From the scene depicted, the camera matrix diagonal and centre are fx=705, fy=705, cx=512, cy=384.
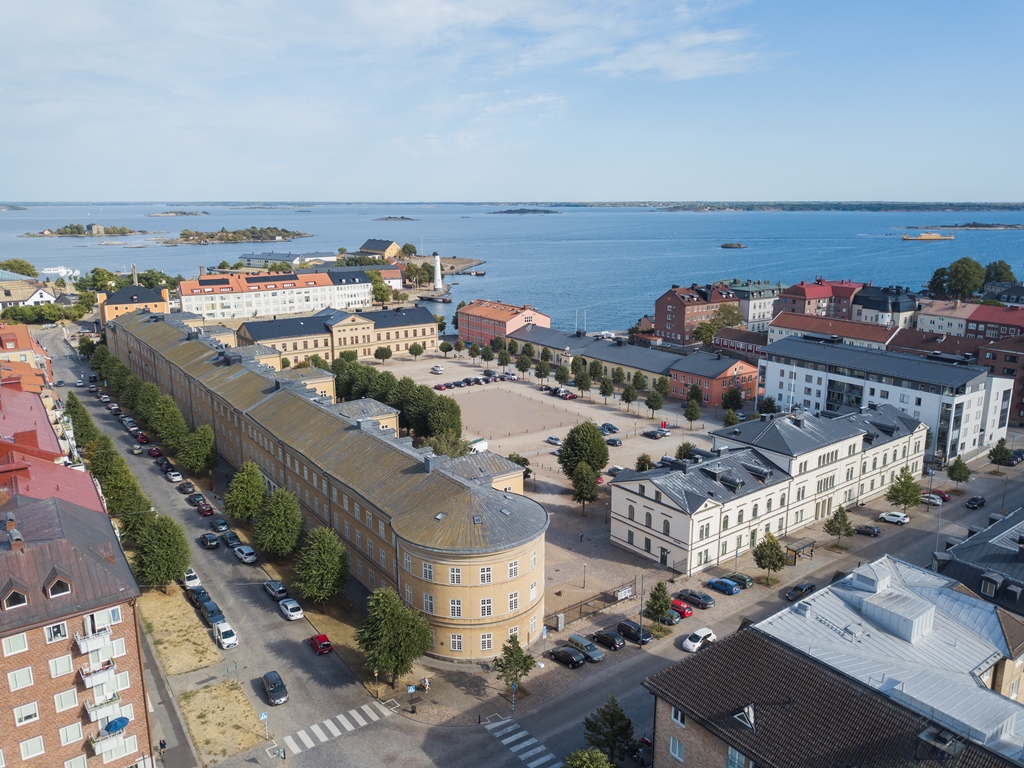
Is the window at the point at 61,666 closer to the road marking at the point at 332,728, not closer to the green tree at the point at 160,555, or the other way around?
the road marking at the point at 332,728

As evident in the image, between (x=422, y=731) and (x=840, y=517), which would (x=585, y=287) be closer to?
(x=840, y=517)

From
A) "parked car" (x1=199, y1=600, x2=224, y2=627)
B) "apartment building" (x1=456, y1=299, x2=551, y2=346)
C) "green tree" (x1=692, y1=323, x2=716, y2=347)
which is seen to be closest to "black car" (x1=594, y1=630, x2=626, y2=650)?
"parked car" (x1=199, y1=600, x2=224, y2=627)

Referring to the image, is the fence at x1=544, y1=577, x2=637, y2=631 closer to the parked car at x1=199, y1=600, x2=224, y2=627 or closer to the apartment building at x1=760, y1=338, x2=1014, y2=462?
the parked car at x1=199, y1=600, x2=224, y2=627

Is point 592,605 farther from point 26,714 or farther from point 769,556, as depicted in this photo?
point 26,714

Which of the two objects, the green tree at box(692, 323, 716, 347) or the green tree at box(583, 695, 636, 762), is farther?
the green tree at box(692, 323, 716, 347)

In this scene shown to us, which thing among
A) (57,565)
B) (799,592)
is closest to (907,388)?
(799,592)

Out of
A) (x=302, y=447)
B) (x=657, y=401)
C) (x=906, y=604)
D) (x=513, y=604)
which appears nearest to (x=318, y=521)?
(x=302, y=447)

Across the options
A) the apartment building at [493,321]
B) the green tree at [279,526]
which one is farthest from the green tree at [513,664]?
the apartment building at [493,321]
